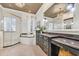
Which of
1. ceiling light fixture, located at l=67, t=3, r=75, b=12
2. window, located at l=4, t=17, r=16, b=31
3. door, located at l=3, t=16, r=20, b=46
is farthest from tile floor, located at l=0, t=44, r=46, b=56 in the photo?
ceiling light fixture, located at l=67, t=3, r=75, b=12

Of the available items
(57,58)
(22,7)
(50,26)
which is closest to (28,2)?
(22,7)

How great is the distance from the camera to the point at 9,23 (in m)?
2.53

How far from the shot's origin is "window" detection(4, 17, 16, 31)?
2.52 meters

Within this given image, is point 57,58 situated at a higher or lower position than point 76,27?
lower

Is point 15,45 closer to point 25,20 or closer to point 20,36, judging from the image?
point 20,36

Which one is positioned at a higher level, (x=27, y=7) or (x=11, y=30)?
(x=27, y=7)

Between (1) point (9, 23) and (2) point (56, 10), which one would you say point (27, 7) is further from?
(2) point (56, 10)

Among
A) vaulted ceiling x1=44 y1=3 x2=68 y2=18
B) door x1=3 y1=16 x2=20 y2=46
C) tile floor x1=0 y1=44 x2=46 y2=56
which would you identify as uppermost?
vaulted ceiling x1=44 y1=3 x2=68 y2=18

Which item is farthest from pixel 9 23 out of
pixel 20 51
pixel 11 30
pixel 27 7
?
pixel 20 51

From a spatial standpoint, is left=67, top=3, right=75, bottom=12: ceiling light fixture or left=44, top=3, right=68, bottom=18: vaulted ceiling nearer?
left=67, top=3, right=75, bottom=12: ceiling light fixture

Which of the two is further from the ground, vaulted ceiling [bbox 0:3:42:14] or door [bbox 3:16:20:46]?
vaulted ceiling [bbox 0:3:42:14]

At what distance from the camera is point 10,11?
246 cm

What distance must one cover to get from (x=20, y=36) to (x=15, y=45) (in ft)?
0.70

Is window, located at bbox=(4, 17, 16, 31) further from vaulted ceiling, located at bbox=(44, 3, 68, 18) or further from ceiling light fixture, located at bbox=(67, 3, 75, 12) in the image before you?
ceiling light fixture, located at bbox=(67, 3, 75, 12)
